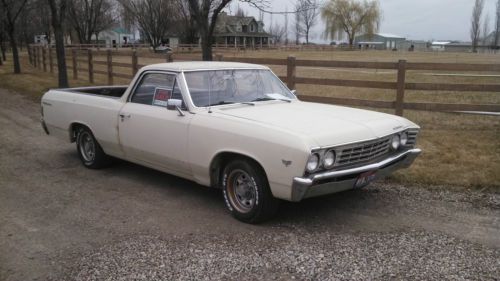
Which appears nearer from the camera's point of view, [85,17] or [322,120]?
[322,120]

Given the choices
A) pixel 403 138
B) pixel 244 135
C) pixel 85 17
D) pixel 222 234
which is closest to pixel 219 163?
pixel 244 135

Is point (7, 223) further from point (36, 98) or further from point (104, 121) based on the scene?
point (36, 98)

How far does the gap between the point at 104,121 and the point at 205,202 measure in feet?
6.21

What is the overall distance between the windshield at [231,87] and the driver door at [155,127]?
0.23 m

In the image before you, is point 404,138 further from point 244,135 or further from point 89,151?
point 89,151

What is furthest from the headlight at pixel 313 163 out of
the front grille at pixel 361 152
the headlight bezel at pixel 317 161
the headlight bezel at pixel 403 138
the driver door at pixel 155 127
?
the driver door at pixel 155 127

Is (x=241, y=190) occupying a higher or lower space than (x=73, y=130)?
lower

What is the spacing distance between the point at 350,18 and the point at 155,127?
9942cm

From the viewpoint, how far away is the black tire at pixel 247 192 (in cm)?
454

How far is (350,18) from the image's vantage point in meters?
99.4

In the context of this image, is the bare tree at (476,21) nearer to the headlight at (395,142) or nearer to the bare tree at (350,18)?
the bare tree at (350,18)

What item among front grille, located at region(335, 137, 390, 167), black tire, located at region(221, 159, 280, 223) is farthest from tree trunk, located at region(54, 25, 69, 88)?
front grille, located at region(335, 137, 390, 167)

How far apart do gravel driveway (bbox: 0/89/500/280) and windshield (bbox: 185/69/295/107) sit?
1156 mm

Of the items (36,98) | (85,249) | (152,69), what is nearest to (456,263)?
(85,249)
